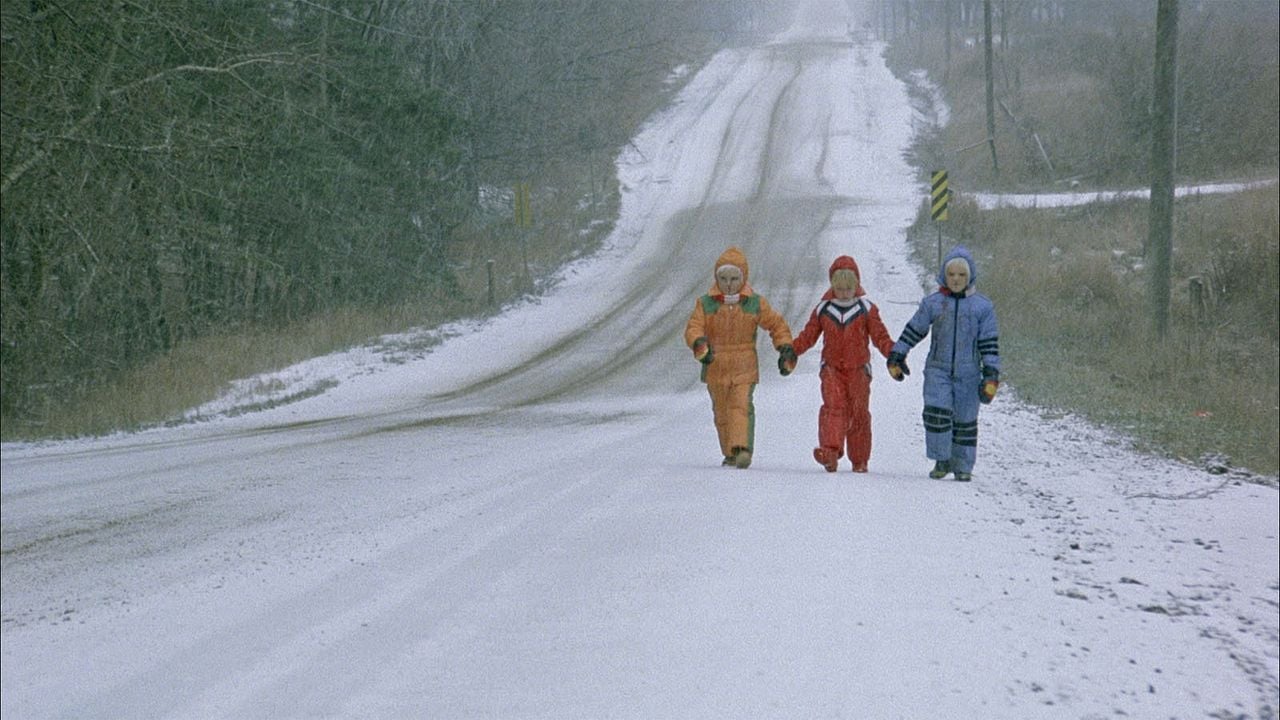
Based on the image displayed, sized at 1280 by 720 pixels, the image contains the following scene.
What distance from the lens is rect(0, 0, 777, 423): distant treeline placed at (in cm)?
998

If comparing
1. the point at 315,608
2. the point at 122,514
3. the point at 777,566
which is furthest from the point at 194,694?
the point at 122,514

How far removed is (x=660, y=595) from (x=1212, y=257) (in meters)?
18.8

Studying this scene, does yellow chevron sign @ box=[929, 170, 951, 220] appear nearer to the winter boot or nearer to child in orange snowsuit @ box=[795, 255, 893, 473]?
child in orange snowsuit @ box=[795, 255, 893, 473]

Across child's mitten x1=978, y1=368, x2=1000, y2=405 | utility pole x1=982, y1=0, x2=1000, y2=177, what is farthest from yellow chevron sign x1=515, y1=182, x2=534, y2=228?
utility pole x1=982, y1=0, x2=1000, y2=177

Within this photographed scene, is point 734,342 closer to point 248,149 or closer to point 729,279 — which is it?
point 729,279

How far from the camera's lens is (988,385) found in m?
7.70

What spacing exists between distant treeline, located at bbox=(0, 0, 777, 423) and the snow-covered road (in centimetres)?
233

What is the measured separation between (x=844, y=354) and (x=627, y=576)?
135 inches

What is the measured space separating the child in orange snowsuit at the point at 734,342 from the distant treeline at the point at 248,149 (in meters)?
5.36

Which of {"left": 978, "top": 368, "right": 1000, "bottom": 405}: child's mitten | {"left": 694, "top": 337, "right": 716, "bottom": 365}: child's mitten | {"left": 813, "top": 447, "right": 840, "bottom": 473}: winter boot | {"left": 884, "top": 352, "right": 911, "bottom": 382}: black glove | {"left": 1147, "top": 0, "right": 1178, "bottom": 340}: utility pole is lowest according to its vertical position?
{"left": 813, "top": 447, "right": 840, "bottom": 473}: winter boot

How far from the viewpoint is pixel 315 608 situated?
518cm

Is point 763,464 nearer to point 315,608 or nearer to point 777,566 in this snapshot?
point 777,566

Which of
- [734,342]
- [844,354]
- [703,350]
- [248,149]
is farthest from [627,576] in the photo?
[248,149]

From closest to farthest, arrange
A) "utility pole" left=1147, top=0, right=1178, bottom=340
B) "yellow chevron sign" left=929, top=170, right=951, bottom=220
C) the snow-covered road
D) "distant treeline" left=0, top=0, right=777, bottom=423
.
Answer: the snow-covered road → "distant treeline" left=0, top=0, right=777, bottom=423 → "utility pole" left=1147, top=0, right=1178, bottom=340 → "yellow chevron sign" left=929, top=170, right=951, bottom=220
